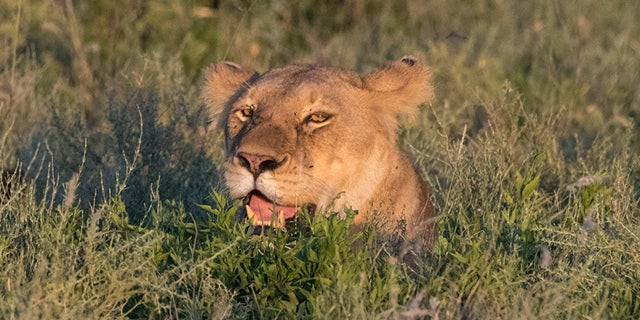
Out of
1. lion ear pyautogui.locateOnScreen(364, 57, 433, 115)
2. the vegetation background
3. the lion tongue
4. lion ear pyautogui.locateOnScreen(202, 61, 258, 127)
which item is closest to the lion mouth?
the lion tongue

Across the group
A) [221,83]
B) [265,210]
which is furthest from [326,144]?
[221,83]

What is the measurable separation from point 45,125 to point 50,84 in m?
1.94

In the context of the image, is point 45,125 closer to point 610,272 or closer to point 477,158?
point 477,158

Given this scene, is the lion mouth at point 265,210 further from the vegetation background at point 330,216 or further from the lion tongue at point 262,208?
the vegetation background at point 330,216

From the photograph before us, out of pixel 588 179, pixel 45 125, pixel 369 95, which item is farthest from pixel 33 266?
A: pixel 45 125

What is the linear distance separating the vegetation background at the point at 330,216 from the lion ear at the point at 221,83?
425 millimetres

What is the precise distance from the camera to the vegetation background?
4.02 meters

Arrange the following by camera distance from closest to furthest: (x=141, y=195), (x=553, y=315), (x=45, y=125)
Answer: (x=553, y=315), (x=141, y=195), (x=45, y=125)

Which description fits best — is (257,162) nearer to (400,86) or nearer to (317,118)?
(317,118)

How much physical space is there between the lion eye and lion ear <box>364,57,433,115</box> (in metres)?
0.56

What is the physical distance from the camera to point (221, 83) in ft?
18.1

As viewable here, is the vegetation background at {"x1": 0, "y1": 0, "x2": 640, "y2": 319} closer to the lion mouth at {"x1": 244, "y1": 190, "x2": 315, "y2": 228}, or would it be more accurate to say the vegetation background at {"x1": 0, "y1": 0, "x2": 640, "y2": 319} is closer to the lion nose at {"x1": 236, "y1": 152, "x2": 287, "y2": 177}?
the lion mouth at {"x1": 244, "y1": 190, "x2": 315, "y2": 228}

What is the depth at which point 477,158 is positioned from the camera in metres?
5.63

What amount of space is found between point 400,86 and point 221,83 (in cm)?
92
